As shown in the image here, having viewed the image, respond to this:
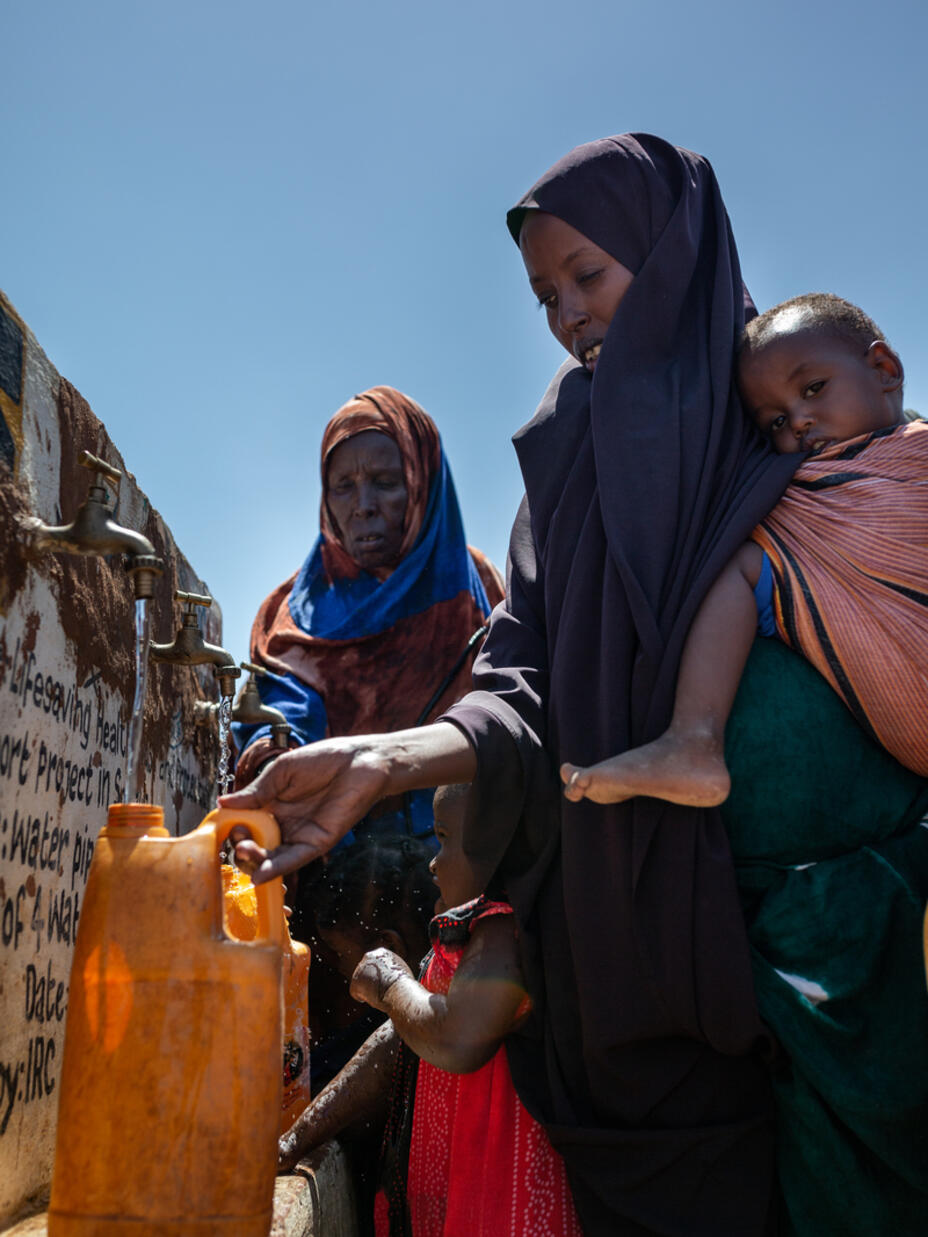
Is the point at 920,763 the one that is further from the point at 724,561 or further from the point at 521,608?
the point at 521,608

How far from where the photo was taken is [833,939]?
5.00 feet

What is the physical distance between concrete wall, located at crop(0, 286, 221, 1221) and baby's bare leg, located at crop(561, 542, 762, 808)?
1.05 metres

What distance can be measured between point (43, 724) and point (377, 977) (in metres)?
0.85

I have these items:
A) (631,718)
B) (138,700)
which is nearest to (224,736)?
(138,700)

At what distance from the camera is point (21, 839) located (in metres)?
1.97

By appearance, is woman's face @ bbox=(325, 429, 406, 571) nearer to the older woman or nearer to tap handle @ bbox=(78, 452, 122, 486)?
the older woman

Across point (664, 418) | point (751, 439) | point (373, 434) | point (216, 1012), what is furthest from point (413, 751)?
point (373, 434)

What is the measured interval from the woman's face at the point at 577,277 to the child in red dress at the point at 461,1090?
0.96m

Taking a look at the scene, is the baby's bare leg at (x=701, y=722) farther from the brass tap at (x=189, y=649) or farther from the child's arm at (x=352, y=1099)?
the brass tap at (x=189, y=649)

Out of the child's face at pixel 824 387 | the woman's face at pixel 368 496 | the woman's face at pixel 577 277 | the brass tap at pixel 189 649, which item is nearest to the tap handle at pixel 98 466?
the brass tap at pixel 189 649

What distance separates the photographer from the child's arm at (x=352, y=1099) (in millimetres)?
2381

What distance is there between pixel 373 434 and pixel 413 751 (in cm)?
307

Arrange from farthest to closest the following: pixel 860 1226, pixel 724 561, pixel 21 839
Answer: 1. pixel 21 839
2. pixel 724 561
3. pixel 860 1226

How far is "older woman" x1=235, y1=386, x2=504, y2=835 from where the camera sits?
3.87 meters
